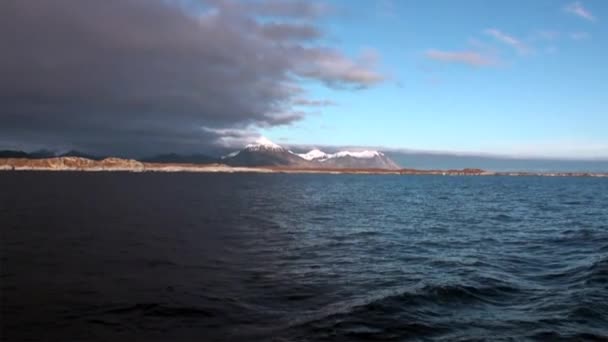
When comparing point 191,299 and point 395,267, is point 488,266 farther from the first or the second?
point 191,299

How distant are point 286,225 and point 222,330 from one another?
34484mm

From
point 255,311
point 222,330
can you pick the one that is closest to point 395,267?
point 255,311

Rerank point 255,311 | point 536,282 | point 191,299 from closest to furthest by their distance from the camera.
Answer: point 255,311, point 191,299, point 536,282

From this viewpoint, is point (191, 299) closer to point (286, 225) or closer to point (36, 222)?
point (286, 225)

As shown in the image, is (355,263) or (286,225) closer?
(355,263)

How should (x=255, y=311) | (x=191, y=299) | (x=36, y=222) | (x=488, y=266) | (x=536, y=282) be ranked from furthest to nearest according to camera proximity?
(x=36, y=222) → (x=488, y=266) → (x=536, y=282) → (x=191, y=299) → (x=255, y=311)

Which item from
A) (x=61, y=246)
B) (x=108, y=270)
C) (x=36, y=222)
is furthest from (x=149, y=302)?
(x=36, y=222)

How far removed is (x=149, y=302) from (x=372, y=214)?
46360 millimetres

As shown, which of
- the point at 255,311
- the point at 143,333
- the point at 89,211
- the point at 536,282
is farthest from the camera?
the point at 89,211

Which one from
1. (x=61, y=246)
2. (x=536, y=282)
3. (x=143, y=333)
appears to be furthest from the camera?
(x=61, y=246)

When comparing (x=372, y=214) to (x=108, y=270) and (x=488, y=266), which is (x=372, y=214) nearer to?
(x=488, y=266)

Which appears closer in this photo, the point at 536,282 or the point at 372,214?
the point at 536,282

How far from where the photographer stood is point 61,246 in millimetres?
34281

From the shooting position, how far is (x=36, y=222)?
48.7 metres
